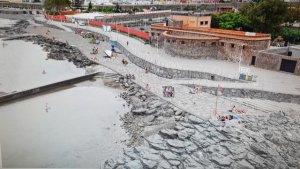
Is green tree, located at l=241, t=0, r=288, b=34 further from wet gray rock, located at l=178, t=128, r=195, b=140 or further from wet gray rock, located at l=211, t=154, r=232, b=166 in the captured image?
wet gray rock, located at l=211, t=154, r=232, b=166

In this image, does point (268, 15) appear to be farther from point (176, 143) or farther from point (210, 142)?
point (176, 143)

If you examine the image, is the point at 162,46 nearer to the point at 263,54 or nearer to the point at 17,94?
the point at 263,54

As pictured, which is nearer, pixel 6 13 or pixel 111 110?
pixel 111 110

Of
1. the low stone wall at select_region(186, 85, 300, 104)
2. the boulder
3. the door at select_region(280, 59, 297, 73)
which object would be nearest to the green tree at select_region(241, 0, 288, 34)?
the door at select_region(280, 59, 297, 73)

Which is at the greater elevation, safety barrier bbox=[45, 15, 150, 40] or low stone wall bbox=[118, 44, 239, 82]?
safety barrier bbox=[45, 15, 150, 40]

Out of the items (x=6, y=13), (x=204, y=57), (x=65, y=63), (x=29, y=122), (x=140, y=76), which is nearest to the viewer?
(x=29, y=122)

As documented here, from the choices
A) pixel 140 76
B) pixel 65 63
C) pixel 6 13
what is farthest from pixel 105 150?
pixel 6 13
